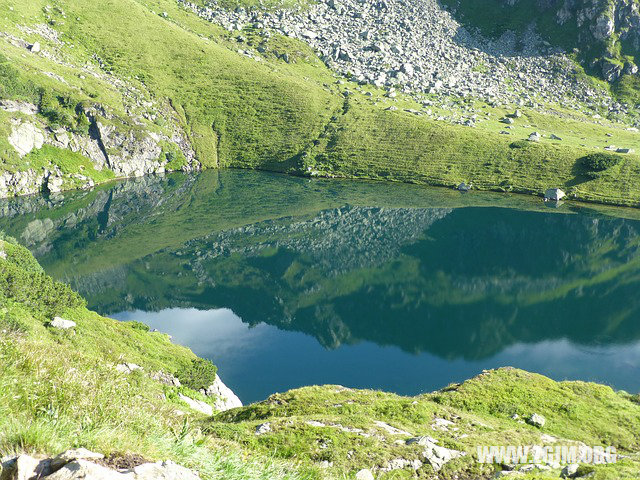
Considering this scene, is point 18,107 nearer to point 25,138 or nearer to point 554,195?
point 25,138

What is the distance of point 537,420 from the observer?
94.5 ft

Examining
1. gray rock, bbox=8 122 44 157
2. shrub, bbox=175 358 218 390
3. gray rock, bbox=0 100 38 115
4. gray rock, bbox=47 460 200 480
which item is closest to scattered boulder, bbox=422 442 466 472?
gray rock, bbox=47 460 200 480

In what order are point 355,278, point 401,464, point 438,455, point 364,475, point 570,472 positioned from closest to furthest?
point 364,475
point 570,472
point 401,464
point 438,455
point 355,278

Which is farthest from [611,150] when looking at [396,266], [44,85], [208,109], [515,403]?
[44,85]

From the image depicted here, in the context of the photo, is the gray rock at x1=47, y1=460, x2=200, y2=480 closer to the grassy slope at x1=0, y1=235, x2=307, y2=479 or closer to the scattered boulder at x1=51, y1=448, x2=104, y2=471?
the scattered boulder at x1=51, y1=448, x2=104, y2=471

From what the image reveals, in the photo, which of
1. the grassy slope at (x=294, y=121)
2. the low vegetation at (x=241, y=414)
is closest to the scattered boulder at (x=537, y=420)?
the low vegetation at (x=241, y=414)

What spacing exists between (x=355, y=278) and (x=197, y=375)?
148 feet

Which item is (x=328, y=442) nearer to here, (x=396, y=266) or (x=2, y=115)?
(x=396, y=266)

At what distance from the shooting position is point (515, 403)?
31.2 m

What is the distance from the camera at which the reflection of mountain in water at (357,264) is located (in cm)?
6800

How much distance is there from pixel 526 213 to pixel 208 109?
11048 cm

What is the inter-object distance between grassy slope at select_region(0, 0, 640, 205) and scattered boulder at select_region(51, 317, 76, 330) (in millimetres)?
102079

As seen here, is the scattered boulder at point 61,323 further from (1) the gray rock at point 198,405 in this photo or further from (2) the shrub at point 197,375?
(1) the gray rock at point 198,405

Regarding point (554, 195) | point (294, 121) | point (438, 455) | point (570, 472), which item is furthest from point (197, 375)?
point (294, 121)
